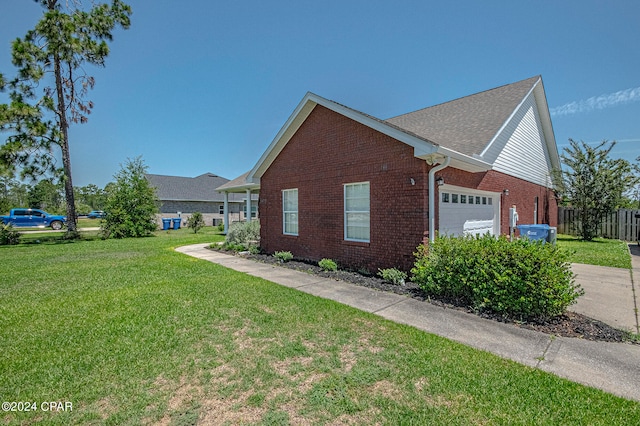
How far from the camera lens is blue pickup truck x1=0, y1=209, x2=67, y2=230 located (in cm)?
2712

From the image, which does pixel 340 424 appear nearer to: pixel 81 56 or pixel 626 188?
pixel 626 188

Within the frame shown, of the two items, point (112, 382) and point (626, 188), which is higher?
point (626, 188)

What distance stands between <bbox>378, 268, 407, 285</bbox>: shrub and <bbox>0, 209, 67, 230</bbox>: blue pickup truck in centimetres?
3196

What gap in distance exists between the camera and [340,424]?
235 centimetres

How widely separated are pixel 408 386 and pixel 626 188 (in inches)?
720

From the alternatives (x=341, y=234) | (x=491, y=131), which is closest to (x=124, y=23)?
(x=341, y=234)

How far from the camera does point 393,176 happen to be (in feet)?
23.7

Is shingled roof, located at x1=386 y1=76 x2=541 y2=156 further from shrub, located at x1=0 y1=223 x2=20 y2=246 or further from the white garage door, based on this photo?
shrub, located at x1=0 y1=223 x2=20 y2=246

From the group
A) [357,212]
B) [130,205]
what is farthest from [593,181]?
[130,205]

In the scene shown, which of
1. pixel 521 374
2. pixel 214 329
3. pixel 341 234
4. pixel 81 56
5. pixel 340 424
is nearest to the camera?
pixel 340 424

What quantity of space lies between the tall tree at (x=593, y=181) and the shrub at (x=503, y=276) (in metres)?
13.2

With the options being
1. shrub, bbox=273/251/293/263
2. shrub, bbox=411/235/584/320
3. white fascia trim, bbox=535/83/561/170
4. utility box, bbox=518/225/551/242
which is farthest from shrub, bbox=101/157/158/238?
white fascia trim, bbox=535/83/561/170

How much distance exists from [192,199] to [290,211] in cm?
2256

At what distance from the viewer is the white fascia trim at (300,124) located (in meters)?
6.51
